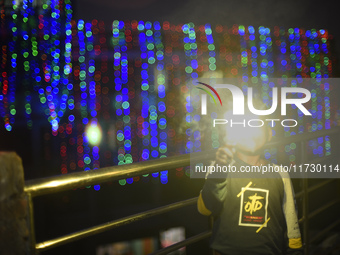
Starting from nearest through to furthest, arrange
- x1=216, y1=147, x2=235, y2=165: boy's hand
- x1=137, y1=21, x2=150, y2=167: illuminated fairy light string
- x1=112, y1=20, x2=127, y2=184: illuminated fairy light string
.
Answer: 1. x1=216, y1=147, x2=235, y2=165: boy's hand
2. x1=112, y1=20, x2=127, y2=184: illuminated fairy light string
3. x1=137, y1=21, x2=150, y2=167: illuminated fairy light string

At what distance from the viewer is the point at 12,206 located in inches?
47.3

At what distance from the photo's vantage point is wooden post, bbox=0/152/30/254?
118 centimetres

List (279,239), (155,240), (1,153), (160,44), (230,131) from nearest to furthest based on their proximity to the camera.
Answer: (1,153) < (230,131) < (279,239) < (160,44) < (155,240)

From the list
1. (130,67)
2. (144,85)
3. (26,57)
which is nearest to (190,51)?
(144,85)

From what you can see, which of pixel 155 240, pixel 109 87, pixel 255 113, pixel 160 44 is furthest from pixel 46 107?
pixel 255 113

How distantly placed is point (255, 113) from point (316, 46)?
12026 mm

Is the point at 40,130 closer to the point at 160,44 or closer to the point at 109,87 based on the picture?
the point at 109,87

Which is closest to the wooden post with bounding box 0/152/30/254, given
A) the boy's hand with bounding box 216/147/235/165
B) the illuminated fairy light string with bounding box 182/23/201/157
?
the boy's hand with bounding box 216/147/235/165

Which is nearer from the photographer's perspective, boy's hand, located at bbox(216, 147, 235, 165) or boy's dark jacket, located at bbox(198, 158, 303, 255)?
boy's hand, located at bbox(216, 147, 235, 165)

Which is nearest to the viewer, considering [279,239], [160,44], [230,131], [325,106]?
[230,131]

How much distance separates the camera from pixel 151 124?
1176cm

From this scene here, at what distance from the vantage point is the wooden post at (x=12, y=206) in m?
1.18

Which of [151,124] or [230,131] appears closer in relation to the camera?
[230,131]

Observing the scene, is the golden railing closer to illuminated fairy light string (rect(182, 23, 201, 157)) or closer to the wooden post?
the wooden post
